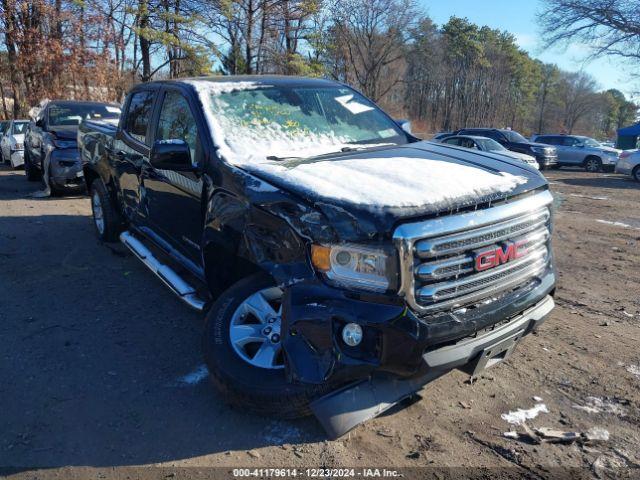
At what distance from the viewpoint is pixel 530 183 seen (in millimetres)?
3223

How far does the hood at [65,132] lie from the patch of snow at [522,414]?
9332 millimetres

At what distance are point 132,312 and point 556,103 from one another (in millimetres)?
81759

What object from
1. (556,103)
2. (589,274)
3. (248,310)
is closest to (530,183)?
(248,310)

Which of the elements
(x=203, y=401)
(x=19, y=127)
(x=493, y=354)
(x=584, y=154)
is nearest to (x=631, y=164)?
(x=584, y=154)

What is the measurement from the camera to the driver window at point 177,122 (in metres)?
3.92

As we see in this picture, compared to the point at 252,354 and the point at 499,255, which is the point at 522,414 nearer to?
the point at 499,255

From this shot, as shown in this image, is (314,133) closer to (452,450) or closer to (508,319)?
(508,319)

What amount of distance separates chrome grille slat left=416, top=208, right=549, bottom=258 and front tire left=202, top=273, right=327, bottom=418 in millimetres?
887

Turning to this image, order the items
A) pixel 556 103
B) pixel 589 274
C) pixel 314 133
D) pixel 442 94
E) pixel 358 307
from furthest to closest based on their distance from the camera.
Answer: pixel 556 103
pixel 442 94
pixel 589 274
pixel 314 133
pixel 358 307

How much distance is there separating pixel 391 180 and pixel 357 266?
0.64 metres

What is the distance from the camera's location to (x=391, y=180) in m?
2.95

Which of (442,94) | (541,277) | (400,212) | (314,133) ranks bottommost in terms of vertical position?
(541,277)

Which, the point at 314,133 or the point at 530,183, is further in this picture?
the point at 314,133

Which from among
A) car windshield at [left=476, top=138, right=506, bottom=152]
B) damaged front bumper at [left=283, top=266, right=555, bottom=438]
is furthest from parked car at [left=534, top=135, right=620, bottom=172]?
damaged front bumper at [left=283, top=266, right=555, bottom=438]
